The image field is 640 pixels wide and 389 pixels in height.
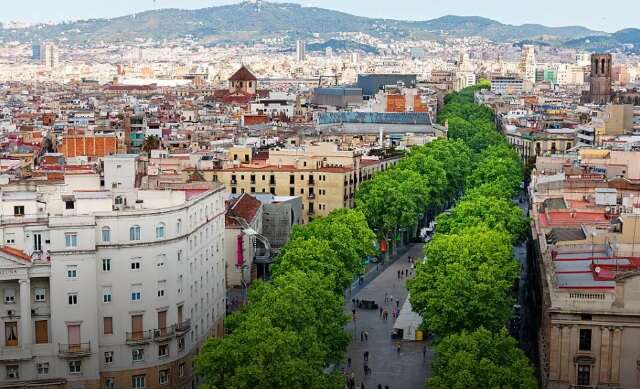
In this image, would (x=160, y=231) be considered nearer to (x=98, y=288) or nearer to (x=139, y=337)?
(x=98, y=288)

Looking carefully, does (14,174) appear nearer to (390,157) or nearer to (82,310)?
(82,310)

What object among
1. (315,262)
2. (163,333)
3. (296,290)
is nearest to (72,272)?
(163,333)

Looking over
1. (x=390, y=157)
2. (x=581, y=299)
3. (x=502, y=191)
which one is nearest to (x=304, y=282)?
(x=581, y=299)

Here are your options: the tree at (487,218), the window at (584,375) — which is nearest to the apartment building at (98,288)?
the window at (584,375)

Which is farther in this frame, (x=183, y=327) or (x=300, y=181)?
(x=300, y=181)

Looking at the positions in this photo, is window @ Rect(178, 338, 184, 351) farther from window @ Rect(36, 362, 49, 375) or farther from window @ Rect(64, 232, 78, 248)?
window @ Rect(64, 232, 78, 248)

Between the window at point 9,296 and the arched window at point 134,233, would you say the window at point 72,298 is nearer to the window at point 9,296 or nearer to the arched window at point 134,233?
the window at point 9,296
